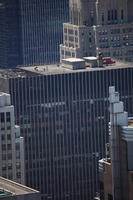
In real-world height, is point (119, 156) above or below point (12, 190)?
above

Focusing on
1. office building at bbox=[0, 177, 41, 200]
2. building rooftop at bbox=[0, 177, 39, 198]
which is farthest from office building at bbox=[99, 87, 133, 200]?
office building at bbox=[0, 177, 41, 200]

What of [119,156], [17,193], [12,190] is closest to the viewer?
[17,193]

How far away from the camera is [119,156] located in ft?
623

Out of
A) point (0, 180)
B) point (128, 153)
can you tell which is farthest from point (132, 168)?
point (0, 180)

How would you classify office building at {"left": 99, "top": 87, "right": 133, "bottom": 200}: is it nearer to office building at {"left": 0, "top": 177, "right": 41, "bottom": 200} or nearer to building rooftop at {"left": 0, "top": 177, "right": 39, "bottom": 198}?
building rooftop at {"left": 0, "top": 177, "right": 39, "bottom": 198}

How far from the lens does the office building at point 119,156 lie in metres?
188

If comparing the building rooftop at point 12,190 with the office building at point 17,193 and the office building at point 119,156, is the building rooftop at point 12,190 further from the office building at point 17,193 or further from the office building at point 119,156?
the office building at point 119,156

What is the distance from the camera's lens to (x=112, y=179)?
7505 inches

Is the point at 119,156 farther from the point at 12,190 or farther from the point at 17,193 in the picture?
the point at 17,193

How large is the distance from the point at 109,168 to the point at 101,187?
210 inches

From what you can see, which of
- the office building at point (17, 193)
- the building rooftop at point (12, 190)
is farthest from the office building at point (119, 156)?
the office building at point (17, 193)

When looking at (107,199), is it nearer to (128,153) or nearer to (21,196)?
(128,153)

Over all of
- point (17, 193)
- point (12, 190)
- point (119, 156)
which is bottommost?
point (12, 190)

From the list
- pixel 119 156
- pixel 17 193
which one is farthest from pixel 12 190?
pixel 119 156
